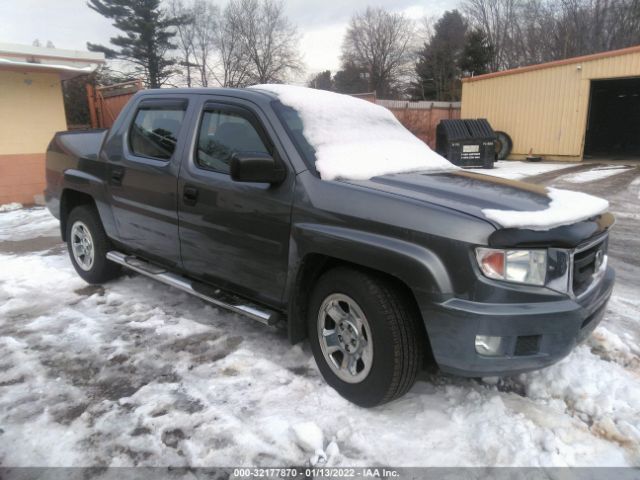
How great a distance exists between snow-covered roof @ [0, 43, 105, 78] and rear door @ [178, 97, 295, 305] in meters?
7.55

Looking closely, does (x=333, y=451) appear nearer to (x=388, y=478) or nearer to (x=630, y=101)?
(x=388, y=478)

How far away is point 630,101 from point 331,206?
24347 mm

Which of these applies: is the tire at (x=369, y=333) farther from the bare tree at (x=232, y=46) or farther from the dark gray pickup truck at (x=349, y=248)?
the bare tree at (x=232, y=46)

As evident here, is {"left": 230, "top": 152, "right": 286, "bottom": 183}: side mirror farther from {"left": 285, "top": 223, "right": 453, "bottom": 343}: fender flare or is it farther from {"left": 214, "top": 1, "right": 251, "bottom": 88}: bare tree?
{"left": 214, "top": 1, "right": 251, "bottom": 88}: bare tree

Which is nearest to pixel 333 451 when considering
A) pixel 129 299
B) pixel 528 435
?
pixel 528 435

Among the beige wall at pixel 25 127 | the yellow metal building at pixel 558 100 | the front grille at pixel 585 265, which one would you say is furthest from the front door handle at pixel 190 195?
the yellow metal building at pixel 558 100

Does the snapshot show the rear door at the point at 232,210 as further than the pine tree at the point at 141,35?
No

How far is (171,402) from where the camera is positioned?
2.90 meters

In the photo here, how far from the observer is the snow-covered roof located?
900 centimetres

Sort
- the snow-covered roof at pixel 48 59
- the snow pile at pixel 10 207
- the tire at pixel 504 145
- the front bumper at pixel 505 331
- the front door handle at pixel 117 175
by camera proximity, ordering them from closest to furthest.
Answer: the front bumper at pixel 505 331
the front door handle at pixel 117 175
the snow-covered roof at pixel 48 59
the snow pile at pixel 10 207
the tire at pixel 504 145

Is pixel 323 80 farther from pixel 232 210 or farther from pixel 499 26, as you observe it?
pixel 232 210

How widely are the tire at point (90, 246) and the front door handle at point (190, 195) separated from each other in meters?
1.61

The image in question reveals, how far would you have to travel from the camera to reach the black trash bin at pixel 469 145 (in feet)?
51.0

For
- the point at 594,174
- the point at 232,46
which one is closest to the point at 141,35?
the point at 232,46
